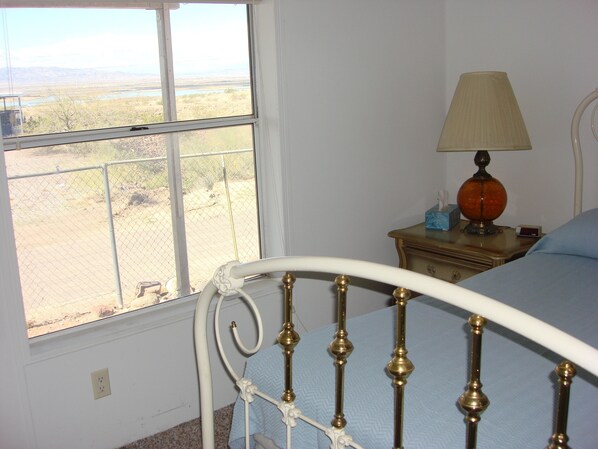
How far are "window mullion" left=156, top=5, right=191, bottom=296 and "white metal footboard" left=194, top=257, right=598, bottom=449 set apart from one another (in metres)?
1.00

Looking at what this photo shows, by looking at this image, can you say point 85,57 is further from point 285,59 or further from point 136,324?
point 136,324

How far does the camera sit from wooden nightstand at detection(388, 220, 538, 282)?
8.81 feet

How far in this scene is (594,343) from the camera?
171 centimetres

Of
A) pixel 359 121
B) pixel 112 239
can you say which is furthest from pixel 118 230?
pixel 359 121

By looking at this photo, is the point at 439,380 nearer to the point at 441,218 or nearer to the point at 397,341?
the point at 397,341

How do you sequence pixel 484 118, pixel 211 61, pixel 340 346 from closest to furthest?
1. pixel 340 346
2. pixel 211 61
3. pixel 484 118

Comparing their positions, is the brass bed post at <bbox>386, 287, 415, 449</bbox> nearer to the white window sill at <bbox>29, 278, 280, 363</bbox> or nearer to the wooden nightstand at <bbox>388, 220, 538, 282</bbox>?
the white window sill at <bbox>29, 278, 280, 363</bbox>

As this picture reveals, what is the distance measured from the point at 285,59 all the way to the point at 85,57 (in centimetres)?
75

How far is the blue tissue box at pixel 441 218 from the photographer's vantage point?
3.01 m

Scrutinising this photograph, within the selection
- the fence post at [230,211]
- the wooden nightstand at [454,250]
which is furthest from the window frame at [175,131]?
the wooden nightstand at [454,250]

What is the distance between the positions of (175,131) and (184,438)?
3.73 ft

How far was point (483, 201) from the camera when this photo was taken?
286cm

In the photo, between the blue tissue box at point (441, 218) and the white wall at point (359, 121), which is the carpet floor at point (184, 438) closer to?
the white wall at point (359, 121)

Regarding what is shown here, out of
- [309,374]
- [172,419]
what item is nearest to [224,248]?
[172,419]
